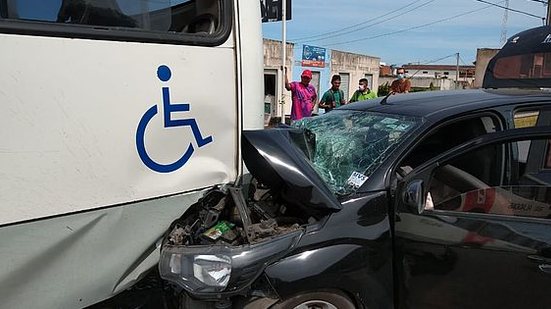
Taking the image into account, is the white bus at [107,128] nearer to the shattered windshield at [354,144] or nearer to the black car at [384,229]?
the black car at [384,229]

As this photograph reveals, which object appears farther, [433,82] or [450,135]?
[433,82]

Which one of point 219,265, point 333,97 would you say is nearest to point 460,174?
point 219,265

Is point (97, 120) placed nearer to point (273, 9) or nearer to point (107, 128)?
point (107, 128)

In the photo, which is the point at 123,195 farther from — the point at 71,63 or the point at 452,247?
the point at 452,247

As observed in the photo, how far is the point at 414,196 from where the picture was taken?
2.41 metres

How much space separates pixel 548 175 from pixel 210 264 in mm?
1844

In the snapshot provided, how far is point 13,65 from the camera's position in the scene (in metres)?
2.10

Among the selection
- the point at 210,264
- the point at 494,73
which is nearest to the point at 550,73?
the point at 494,73

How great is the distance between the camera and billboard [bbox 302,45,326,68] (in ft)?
68.7

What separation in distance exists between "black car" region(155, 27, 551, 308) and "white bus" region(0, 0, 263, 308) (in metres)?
0.22

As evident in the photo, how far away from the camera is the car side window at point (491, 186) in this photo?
8.16ft

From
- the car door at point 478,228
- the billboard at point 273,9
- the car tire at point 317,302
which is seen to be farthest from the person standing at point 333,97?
the car tire at point 317,302

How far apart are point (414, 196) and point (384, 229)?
0.32m

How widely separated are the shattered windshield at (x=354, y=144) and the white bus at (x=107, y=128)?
0.61m
